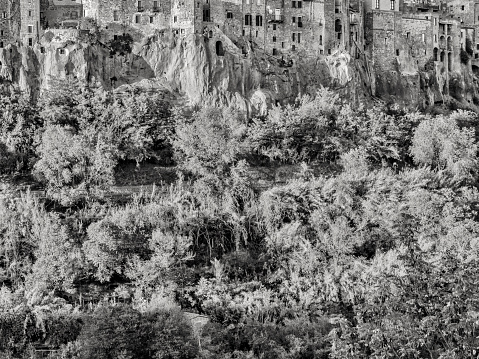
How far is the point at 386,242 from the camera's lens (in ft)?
248

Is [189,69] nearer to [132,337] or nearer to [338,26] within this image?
[338,26]

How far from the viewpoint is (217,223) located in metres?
75.2

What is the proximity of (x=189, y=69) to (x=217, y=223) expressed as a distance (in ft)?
62.2

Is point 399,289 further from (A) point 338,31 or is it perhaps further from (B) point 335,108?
(A) point 338,31

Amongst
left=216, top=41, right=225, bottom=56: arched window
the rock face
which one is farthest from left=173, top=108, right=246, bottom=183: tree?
left=216, top=41, right=225, bottom=56: arched window

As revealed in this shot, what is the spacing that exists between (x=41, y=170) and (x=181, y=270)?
1526 centimetres

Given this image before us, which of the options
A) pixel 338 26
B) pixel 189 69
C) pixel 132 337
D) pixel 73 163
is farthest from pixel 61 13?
pixel 132 337

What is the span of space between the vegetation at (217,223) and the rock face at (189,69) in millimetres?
2121

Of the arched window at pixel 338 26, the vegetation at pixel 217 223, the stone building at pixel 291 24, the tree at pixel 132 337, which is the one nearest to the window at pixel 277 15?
the stone building at pixel 291 24

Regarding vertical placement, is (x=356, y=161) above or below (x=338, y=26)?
below

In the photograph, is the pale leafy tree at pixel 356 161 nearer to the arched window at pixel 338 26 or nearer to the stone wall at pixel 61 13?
the arched window at pixel 338 26

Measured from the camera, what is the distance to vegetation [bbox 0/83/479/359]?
204 feet

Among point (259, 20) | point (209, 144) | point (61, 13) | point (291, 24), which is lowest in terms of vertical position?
point (209, 144)

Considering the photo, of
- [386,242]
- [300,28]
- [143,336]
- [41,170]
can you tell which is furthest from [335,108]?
[143,336]
